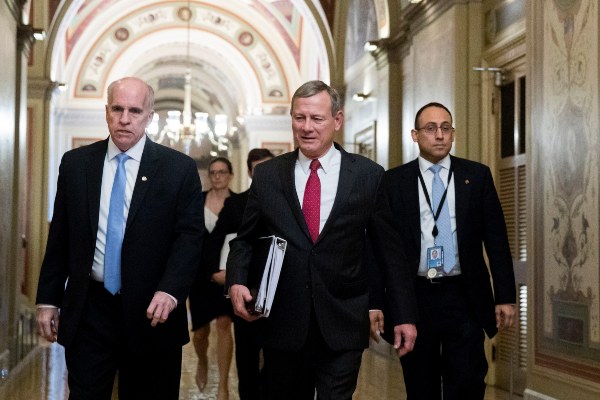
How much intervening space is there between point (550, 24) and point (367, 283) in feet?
10.6

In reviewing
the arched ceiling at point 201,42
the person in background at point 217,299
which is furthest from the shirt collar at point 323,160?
the arched ceiling at point 201,42

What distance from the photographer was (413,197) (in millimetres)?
4859

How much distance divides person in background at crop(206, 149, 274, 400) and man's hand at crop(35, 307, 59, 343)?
2.48 metres

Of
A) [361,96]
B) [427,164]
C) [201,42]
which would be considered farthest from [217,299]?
[201,42]

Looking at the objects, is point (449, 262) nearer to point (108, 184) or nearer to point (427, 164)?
point (427, 164)

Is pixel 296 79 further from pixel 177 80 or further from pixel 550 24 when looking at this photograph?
pixel 550 24

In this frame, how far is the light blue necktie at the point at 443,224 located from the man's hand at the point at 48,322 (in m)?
1.78

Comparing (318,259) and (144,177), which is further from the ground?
(144,177)

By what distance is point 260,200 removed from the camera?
3.92 metres

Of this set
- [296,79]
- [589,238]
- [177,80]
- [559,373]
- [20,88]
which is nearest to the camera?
[589,238]

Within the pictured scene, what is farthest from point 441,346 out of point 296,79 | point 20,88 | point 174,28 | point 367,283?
point 174,28

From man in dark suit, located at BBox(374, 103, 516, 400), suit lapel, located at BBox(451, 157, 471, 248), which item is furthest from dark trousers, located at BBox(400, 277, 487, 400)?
suit lapel, located at BBox(451, 157, 471, 248)

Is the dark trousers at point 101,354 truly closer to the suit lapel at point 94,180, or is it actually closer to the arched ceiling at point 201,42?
the suit lapel at point 94,180

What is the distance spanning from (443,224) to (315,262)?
1212 millimetres
